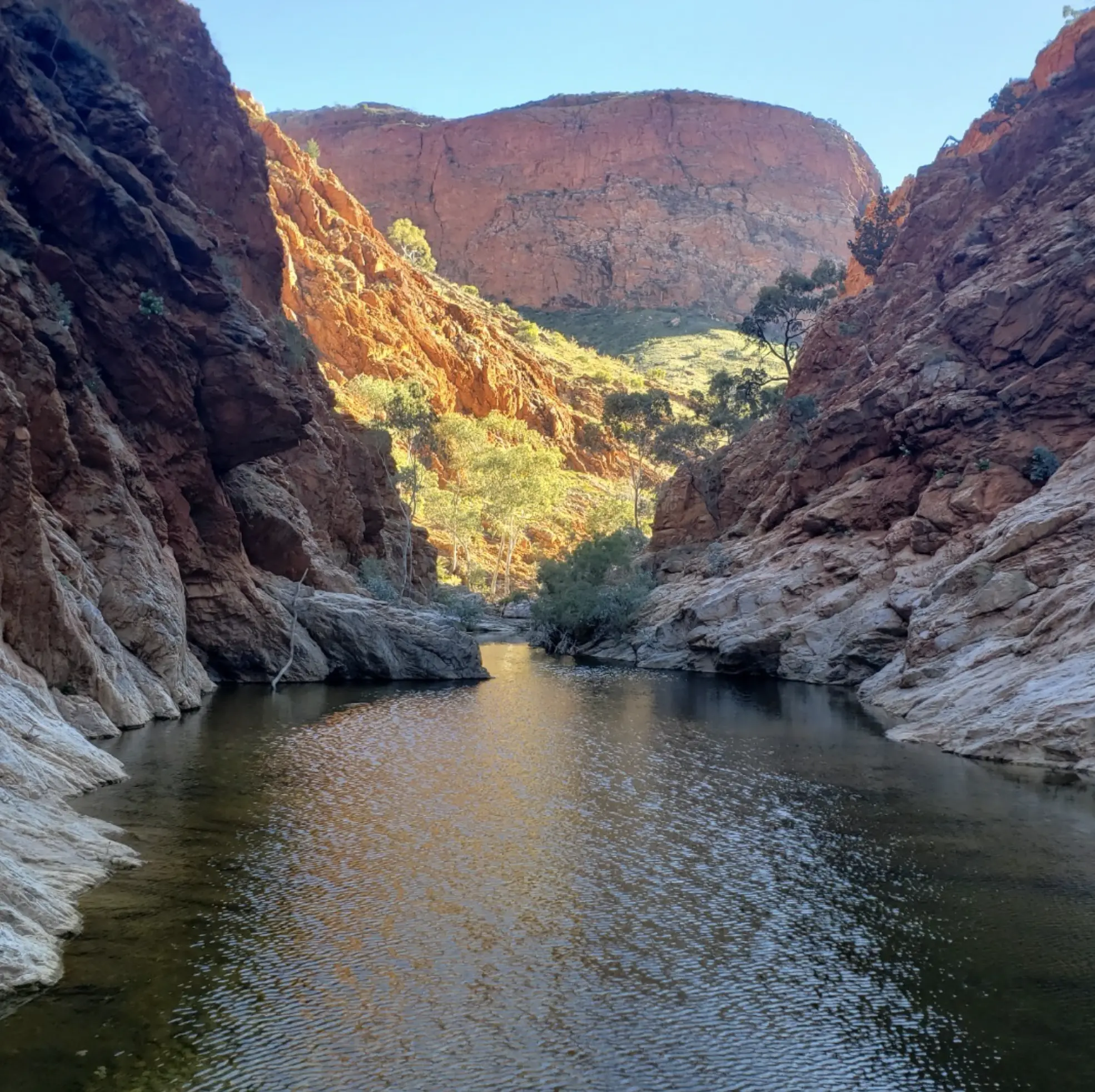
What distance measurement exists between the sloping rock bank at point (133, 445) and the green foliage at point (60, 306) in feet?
0.36

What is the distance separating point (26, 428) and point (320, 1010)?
14.1m

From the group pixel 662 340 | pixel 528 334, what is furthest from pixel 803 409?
pixel 662 340

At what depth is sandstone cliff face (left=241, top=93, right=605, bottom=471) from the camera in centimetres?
8531

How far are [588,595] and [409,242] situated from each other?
8354 centimetres

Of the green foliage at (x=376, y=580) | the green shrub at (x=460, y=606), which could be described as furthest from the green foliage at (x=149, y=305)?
the green shrub at (x=460, y=606)

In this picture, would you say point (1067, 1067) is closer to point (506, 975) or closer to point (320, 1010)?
point (506, 975)

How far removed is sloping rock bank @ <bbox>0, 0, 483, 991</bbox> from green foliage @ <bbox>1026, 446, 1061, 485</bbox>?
20.6 m

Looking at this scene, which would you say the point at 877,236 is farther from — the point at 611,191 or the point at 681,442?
the point at 611,191

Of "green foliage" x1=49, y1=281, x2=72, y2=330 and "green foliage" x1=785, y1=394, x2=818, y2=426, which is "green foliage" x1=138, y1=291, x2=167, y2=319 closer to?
"green foliage" x1=49, y1=281, x2=72, y2=330

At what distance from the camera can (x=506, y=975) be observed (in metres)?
9.21

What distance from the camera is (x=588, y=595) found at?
50.8m

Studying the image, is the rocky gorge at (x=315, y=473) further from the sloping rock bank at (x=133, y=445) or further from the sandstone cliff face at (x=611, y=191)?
the sandstone cliff face at (x=611, y=191)

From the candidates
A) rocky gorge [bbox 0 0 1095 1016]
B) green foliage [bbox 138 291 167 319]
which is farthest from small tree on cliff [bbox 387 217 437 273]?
green foliage [bbox 138 291 167 319]

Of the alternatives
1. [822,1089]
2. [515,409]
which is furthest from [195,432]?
[515,409]
